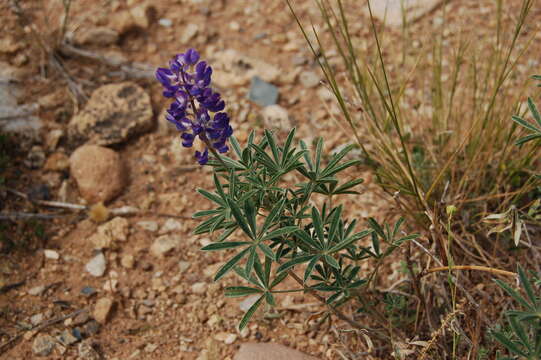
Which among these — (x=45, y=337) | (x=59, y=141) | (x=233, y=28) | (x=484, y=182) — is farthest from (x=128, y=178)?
(x=484, y=182)

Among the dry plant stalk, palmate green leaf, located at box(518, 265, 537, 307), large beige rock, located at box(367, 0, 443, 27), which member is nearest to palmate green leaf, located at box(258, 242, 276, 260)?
the dry plant stalk

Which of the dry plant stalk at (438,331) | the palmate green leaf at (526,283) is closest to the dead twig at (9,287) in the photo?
the dry plant stalk at (438,331)

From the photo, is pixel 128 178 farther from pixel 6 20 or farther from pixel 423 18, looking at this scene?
pixel 423 18

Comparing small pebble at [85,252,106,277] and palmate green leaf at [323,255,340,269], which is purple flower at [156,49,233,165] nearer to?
palmate green leaf at [323,255,340,269]

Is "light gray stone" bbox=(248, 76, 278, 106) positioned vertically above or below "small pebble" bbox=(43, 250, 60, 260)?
above

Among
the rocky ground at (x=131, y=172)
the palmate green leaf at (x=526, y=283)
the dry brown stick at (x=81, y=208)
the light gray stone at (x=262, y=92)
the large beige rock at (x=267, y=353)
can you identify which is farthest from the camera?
the light gray stone at (x=262, y=92)

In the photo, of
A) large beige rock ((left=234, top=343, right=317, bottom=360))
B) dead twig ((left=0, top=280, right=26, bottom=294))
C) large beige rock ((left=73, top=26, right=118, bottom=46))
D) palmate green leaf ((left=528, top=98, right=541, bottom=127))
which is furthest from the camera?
large beige rock ((left=73, top=26, right=118, bottom=46))

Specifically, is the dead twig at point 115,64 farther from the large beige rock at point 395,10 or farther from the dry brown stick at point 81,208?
the large beige rock at point 395,10
